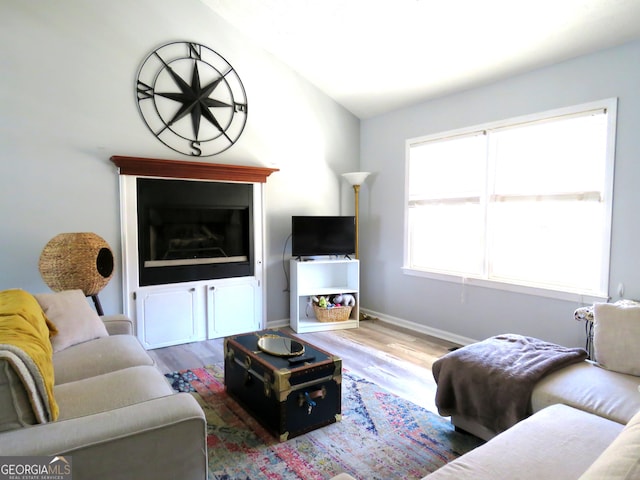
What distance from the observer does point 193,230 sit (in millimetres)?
3949

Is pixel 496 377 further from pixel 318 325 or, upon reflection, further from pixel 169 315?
pixel 169 315

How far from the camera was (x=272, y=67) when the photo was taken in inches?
171

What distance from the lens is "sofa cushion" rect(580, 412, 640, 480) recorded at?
824mm

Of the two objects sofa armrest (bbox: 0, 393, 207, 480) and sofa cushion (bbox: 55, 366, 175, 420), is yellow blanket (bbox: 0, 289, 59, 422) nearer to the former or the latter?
sofa armrest (bbox: 0, 393, 207, 480)

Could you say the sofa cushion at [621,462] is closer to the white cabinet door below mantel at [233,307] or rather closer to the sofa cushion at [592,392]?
the sofa cushion at [592,392]

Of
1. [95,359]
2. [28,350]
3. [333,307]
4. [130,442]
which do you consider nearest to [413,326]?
[333,307]

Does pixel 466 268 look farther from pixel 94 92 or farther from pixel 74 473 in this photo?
pixel 94 92

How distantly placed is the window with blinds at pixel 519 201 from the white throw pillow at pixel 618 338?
2.75 ft

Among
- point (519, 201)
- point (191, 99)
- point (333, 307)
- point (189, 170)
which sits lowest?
point (333, 307)

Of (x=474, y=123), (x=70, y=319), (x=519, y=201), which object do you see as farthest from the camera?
(x=474, y=123)

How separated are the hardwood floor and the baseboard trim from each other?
0.28 feet

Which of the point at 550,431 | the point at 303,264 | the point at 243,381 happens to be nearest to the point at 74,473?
the point at 243,381

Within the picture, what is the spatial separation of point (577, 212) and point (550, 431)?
84.9 inches

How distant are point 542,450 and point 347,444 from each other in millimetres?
1075
